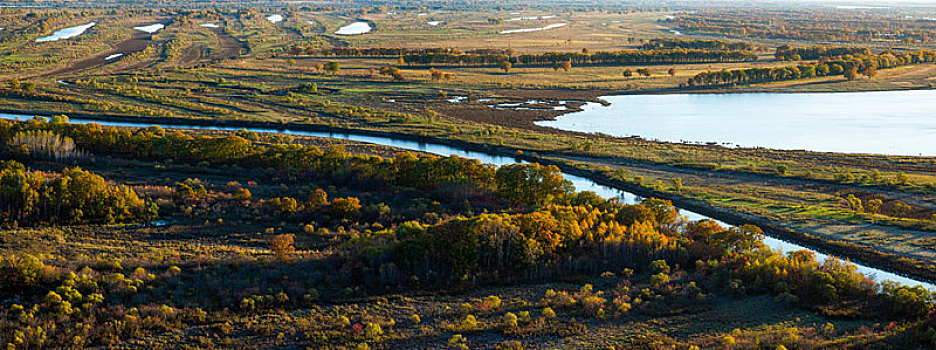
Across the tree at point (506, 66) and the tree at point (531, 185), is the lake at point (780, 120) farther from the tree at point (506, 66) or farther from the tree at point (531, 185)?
the tree at point (531, 185)

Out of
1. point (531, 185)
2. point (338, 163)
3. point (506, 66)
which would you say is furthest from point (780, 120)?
point (338, 163)

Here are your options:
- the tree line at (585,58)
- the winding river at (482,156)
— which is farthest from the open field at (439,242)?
the tree line at (585,58)

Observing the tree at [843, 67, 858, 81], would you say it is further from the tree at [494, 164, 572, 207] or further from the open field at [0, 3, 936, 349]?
the tree at [494, 164, 572, 207]

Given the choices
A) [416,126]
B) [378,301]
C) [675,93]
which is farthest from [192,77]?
[378,301]

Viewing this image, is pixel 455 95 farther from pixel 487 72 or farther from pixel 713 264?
pixel 713 264

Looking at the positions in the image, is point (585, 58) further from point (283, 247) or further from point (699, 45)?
point (283, 247)

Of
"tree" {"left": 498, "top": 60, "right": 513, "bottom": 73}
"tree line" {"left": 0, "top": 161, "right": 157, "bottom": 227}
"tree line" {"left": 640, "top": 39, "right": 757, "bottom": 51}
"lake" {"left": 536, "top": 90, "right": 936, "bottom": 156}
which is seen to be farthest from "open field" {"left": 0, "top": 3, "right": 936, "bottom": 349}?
"tree line" {"left": 640, "top": 39, "right": 757, "bottom": 51}
